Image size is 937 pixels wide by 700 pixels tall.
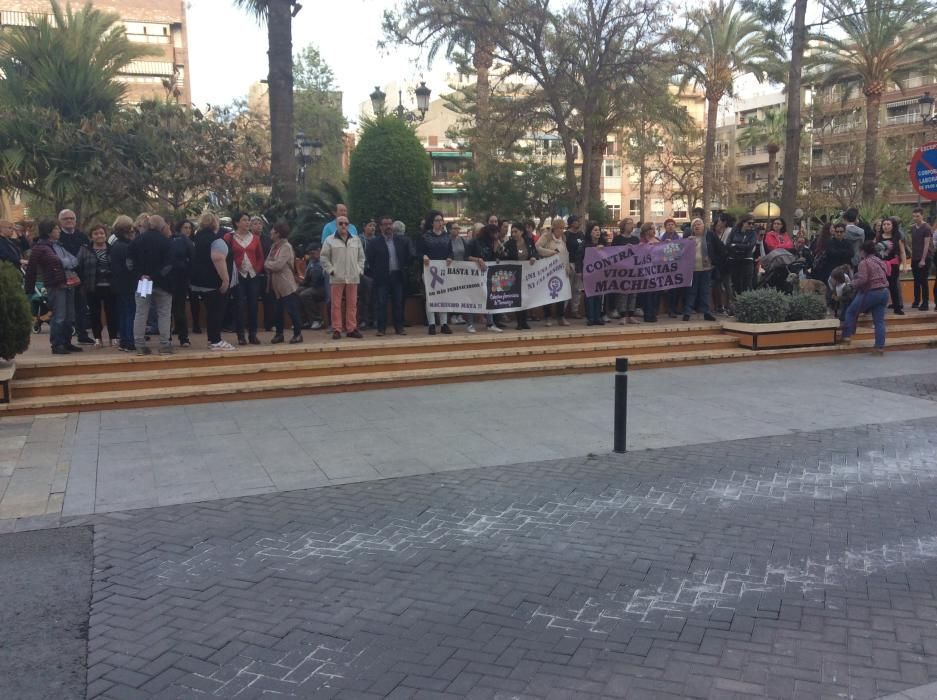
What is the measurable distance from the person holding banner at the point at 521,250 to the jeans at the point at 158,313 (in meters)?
5.33

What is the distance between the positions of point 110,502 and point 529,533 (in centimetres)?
324

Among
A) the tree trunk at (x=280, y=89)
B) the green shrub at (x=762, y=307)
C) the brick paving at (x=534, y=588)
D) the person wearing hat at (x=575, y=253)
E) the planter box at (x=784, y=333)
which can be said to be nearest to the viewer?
the brick paving at (x=534, y=588)

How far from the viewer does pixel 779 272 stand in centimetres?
1482

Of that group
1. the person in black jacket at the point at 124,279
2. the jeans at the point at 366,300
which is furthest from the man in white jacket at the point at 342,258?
the person in black jacket at the point at 124,279

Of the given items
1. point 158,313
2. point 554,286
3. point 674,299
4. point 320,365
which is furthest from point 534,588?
point 674,299

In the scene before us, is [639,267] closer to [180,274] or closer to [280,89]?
[180,274]

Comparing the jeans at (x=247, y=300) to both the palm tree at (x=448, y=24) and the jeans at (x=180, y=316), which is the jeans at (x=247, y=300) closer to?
the jeans at (x=180, y=316)

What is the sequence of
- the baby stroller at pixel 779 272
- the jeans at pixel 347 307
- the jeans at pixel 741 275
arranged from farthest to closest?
the jeans at pixel 741 275, the baby stroller at pixel 779 272, the jeans at pixel 347 307

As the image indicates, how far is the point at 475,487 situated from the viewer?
22.0 ft

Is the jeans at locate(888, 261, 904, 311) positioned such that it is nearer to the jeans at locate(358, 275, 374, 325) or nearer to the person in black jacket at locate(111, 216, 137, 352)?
the jeans at locate(358, 275, 374, 325)

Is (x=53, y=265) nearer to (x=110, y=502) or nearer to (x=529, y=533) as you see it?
(x=110, y=502)

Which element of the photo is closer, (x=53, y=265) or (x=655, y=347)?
(x=53, y=265)

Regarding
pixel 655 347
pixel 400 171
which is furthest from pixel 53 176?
pixel 655 347

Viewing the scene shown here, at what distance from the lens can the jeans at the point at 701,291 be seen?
Answer: 14.3 m
